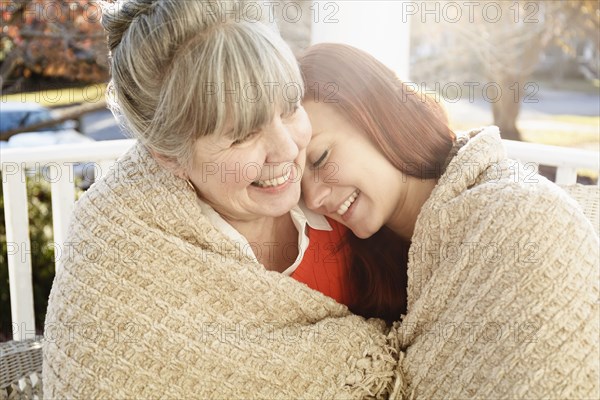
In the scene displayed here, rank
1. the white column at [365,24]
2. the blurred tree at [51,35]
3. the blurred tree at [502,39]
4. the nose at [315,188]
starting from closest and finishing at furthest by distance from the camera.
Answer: the nose at [315,188]
the white column at [365,24]
the blurred tree at [51,35]
the blurred tree at [502,39]

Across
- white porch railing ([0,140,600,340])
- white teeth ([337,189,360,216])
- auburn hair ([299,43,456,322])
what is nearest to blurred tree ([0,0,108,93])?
white porch railing ([0,140,600,340])

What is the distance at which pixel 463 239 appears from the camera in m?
1.45

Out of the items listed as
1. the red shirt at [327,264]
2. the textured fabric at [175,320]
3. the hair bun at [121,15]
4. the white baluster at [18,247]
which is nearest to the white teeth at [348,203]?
the red shirt at [327,264]

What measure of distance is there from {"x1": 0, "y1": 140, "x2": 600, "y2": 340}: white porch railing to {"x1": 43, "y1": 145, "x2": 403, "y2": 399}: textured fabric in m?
0.73

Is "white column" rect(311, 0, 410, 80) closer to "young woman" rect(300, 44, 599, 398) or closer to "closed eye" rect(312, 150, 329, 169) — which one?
"young woman" rect(300, 44, 599, 398)

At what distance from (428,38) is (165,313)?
18.4ft

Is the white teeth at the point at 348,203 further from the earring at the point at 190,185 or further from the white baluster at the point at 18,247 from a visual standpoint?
the white baluster at the point at 18,247

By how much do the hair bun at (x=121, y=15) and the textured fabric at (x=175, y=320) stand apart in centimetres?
29

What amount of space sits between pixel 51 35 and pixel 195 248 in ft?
10.4

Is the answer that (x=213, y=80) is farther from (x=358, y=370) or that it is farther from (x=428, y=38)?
(x=428, y=38)

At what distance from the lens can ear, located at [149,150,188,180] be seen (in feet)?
4.85

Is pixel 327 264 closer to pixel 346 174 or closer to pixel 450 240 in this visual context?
pixel 346 174

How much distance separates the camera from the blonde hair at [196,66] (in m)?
1.32

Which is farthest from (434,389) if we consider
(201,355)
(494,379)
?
(201,355)
